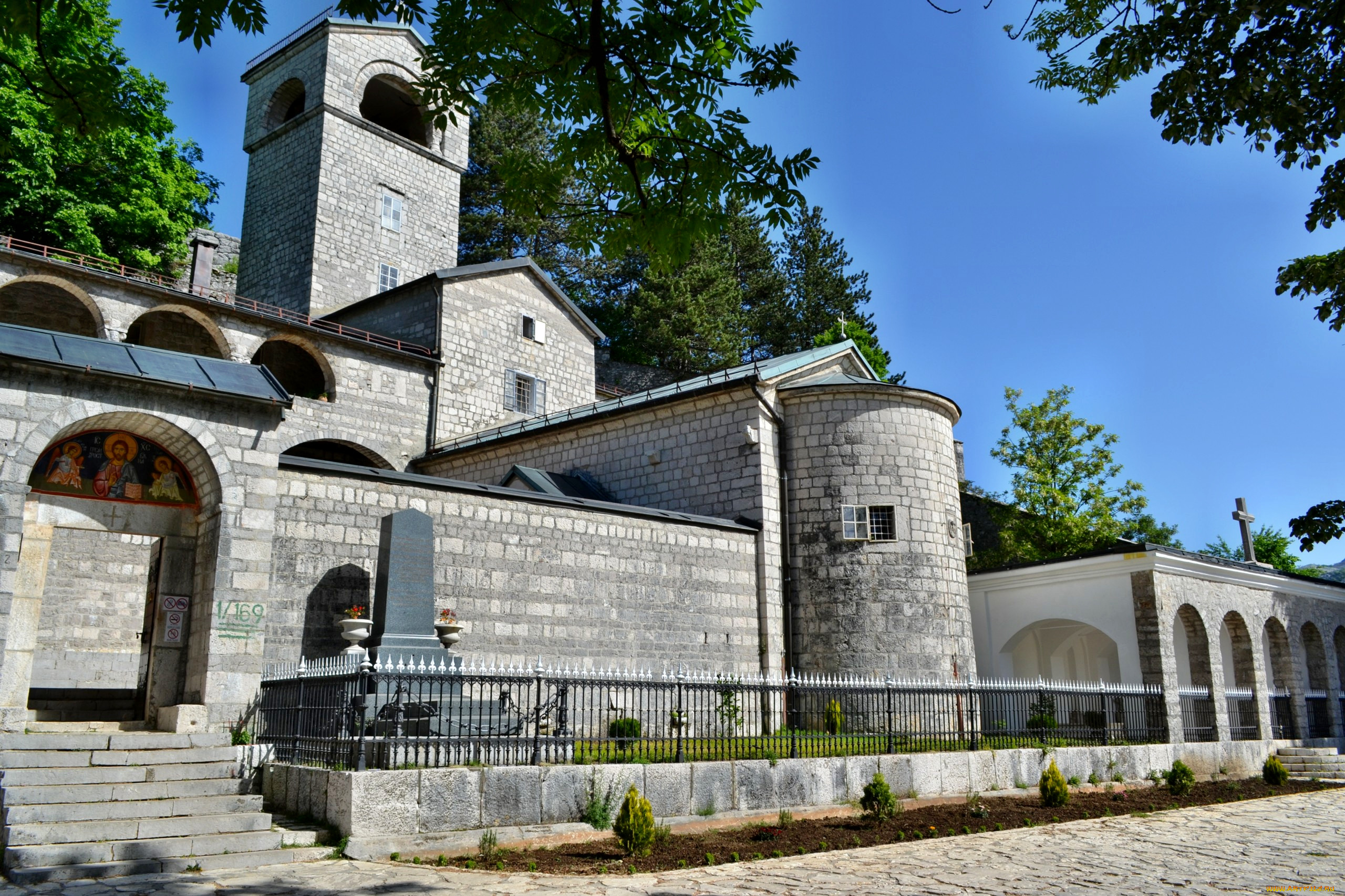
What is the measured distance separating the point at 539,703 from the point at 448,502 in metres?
5.43

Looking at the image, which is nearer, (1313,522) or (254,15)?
(254,15)

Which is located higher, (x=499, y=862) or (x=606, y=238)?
(x=606, y=238)

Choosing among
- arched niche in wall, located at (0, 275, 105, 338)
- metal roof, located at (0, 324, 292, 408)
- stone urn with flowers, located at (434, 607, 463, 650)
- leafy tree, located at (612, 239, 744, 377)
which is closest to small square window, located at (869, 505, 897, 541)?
stone urn with flowers, located at (434, 607, 463, 650)

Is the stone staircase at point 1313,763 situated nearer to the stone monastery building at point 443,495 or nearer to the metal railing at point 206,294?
the stone monastery building at point 443,495

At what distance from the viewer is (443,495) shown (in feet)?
47.6

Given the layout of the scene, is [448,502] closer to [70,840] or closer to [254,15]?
[70,840]

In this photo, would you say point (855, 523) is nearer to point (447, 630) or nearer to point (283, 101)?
point (447, 630)

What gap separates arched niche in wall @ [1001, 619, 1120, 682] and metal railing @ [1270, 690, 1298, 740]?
342 centimetres

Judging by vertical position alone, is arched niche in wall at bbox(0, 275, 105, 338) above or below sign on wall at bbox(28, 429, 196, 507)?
above

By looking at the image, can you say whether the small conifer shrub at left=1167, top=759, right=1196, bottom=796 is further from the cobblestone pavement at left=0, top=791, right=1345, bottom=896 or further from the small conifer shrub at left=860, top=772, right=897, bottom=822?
the small conifer shrub at left=860, top=772, right=897, bottom=822

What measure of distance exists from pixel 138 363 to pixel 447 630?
5.01 metres

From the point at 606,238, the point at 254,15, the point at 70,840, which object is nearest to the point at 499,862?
the point at 70,840

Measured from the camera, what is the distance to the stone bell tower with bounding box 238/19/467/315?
104 feet

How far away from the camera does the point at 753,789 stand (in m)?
11.2
